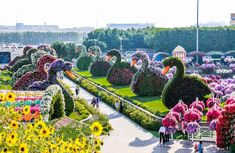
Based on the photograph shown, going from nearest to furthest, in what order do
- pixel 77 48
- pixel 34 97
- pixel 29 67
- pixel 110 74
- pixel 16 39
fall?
1. pixel 34 97
2. pixel 29 67
3. pixel 110 74
4. pixel 77 48
5. pixel 16 39

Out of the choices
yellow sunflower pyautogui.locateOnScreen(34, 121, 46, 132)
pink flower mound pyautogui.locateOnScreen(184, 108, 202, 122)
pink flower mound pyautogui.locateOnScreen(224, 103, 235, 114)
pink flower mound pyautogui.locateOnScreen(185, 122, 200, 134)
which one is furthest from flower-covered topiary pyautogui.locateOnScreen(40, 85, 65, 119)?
yellow sunflower pyautogui.locateOnScreen(34, 121, 46, 132)

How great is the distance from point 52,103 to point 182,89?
8.89 meters

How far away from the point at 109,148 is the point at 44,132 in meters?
12.5

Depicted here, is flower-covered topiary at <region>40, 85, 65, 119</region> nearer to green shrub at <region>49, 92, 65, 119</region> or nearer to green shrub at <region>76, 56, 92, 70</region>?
green shrub at <region>49, 92, 65, 119</region>

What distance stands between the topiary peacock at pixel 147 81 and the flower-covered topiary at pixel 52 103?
1188cm

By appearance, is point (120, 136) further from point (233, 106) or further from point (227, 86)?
point (227, 86)

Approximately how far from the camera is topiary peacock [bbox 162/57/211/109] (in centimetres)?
2784

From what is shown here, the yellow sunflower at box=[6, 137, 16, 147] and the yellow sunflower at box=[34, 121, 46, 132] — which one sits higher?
the yellow sunflower at box=[34, 121, 46, 132]

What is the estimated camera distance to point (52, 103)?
21.6 metres

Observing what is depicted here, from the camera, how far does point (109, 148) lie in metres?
20.7

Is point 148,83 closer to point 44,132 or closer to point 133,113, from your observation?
point 133,113

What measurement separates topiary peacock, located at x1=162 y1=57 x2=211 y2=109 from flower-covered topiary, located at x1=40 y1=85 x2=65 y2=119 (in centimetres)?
732

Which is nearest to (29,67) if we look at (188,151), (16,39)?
(188,151)

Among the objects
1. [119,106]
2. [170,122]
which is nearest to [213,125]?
[170,122]
